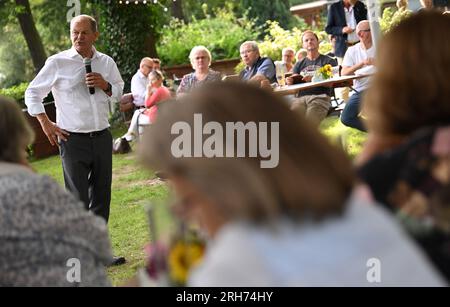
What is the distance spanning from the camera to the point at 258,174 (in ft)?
5.53

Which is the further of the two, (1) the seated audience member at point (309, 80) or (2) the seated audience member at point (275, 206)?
(1) the seated audience member at point (309, 80)

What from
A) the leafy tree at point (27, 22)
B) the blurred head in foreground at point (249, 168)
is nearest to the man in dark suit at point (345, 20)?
the blurred head in foreground at point (249, 168)

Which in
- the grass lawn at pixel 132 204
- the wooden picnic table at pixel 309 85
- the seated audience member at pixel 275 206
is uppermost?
the seated audience member at pixel 275 206

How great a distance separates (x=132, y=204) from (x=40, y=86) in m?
3.04

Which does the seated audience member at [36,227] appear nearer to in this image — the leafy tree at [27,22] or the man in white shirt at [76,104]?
the man in white shirt at [76,104]

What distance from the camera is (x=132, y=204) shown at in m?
8.62

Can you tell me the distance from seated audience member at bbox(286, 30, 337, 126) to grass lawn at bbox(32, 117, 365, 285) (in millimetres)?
274

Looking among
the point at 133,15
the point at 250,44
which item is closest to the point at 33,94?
the point at 250,44

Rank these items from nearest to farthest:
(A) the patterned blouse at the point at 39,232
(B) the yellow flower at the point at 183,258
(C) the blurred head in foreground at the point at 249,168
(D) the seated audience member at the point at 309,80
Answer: (C) the blurred head in foreground at the point at 249,168, (B) the yellow flower at the point at 183,258, (A) the patterned blouse at the point at 39,232, (D) the seated audience member at the point at 309,80

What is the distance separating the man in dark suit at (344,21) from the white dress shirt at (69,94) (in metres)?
6.05

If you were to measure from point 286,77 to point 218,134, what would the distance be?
786 centimetres

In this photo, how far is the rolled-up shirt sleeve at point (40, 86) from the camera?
5758 millimetres

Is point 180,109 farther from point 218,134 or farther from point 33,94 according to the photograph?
point 33,94

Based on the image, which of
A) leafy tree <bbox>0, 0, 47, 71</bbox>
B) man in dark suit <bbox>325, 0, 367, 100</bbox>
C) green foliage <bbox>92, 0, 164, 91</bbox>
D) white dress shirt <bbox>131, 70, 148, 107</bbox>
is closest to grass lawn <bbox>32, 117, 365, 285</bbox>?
white dress shirt <bbox>131, 70, 148, 107</bbox>
